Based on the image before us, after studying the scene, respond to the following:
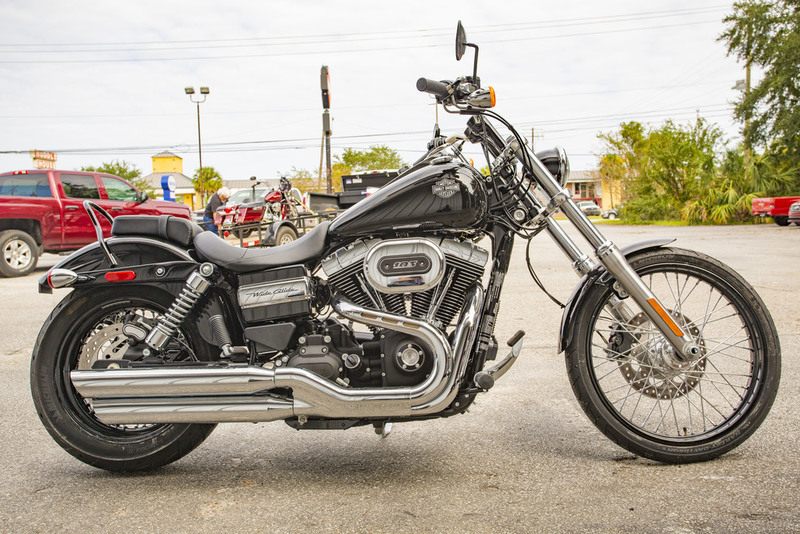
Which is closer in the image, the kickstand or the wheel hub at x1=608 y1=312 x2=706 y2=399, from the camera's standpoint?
the kickstand

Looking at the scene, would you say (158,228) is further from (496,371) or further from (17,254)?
(17,254)

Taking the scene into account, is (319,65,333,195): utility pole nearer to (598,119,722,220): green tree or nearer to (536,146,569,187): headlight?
(536,146,569,187): headlight

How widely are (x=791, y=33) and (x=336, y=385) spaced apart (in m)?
32.1

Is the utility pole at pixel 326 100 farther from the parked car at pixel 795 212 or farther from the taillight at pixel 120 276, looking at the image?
the parked car at pixel 795 212

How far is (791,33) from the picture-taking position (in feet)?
90.8

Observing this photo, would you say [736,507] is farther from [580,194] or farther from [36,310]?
[580,194]

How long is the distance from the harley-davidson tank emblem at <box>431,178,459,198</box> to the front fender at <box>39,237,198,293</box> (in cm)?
117

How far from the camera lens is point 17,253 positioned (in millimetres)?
11477

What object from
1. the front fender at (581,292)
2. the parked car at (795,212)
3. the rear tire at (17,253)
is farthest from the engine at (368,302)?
the parked car at (795,212)

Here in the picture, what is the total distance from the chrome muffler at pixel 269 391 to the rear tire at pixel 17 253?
10.1m

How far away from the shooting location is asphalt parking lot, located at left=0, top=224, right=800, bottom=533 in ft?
7.97

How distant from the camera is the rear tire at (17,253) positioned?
11258mm

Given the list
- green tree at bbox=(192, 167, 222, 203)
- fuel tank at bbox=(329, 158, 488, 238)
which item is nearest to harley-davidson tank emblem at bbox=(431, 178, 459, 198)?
fuel tank at bbox=(329, 158, 488, 238)

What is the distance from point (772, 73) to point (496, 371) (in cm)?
3198
